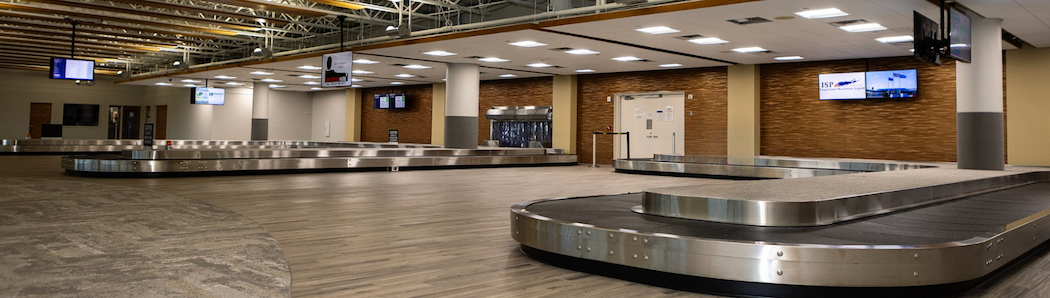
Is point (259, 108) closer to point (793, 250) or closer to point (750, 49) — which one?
point (750, 49)

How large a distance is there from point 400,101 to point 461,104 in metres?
9.90

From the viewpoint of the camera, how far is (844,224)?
562cm

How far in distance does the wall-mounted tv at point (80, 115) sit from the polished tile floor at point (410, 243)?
93.2 feet

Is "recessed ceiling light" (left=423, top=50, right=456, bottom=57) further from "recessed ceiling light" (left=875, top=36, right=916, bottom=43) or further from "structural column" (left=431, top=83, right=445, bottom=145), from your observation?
"structural column" (left=431, top=83, right=445, bottom=145)

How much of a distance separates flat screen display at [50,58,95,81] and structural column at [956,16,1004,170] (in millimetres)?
22729

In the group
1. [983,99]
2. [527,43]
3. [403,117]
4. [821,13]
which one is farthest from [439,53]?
[403,117]

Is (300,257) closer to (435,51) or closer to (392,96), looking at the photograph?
(435,51)

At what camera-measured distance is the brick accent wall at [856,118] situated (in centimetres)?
1725

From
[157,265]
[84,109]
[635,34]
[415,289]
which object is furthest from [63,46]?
[415,289]

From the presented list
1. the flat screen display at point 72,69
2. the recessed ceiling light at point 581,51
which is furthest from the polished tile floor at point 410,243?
the flat screen display at point 72,69

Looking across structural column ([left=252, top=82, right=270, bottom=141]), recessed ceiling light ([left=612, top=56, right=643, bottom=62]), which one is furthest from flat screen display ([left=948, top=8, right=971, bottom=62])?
structural column ([left=252, top=82, right=270, bottom=141])

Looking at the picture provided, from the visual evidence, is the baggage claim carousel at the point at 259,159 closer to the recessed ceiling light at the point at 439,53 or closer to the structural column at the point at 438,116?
the recessed ceiling light at the point at 439,53

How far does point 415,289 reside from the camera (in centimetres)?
423

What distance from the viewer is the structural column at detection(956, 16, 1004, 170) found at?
11.7m
